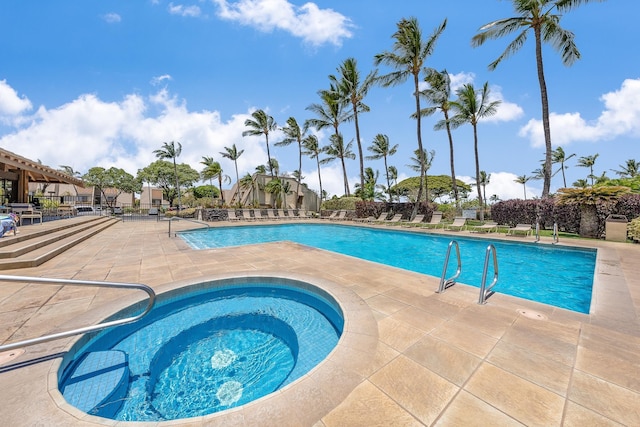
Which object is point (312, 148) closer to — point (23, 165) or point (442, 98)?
point (442, 98)

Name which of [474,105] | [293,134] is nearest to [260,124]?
[293,134]

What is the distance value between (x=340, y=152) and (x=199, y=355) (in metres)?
23.9

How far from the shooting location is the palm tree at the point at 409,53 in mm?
15453

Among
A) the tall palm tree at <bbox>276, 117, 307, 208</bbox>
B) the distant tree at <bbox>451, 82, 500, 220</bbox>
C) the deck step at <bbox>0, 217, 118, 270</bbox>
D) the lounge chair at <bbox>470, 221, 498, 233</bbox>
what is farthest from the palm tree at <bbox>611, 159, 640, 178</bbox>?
the deck step at <bbox>0, 217, 118, 270</bbox>

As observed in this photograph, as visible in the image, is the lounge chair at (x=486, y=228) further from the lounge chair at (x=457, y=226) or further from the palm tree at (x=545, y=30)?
the palm tree at (x=545, y=30)

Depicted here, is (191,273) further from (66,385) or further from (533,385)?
(533,385)

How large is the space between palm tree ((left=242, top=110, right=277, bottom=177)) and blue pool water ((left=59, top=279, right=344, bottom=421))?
27.2 metres

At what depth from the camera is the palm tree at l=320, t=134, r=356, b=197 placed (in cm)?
2464

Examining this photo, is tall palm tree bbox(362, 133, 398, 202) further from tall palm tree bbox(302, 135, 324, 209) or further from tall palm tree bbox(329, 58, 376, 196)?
→ tall palm tree bbox(329, 58, 376, 196)

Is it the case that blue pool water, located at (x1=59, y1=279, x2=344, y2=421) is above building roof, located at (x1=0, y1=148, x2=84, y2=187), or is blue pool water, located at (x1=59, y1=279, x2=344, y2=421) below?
below

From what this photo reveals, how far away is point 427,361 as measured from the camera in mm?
2178

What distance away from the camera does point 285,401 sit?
5.66 ft

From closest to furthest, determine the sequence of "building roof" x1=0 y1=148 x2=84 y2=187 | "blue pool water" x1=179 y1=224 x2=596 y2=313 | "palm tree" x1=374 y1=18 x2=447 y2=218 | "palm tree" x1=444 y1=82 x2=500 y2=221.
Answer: "blue pool water" x1=179 y1=224 x2=596 y2=313, "building roof" x1=0 y1=148 x2=84 y2=187, "palm tree" x1=374 y1=18 x2=447 y2=218, "palm tree" x1=444 y1=82 x2=500 y2=221

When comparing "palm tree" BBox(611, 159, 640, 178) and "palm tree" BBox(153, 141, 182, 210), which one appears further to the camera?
"palm tree" BBox(611, 159, 640, 178)
